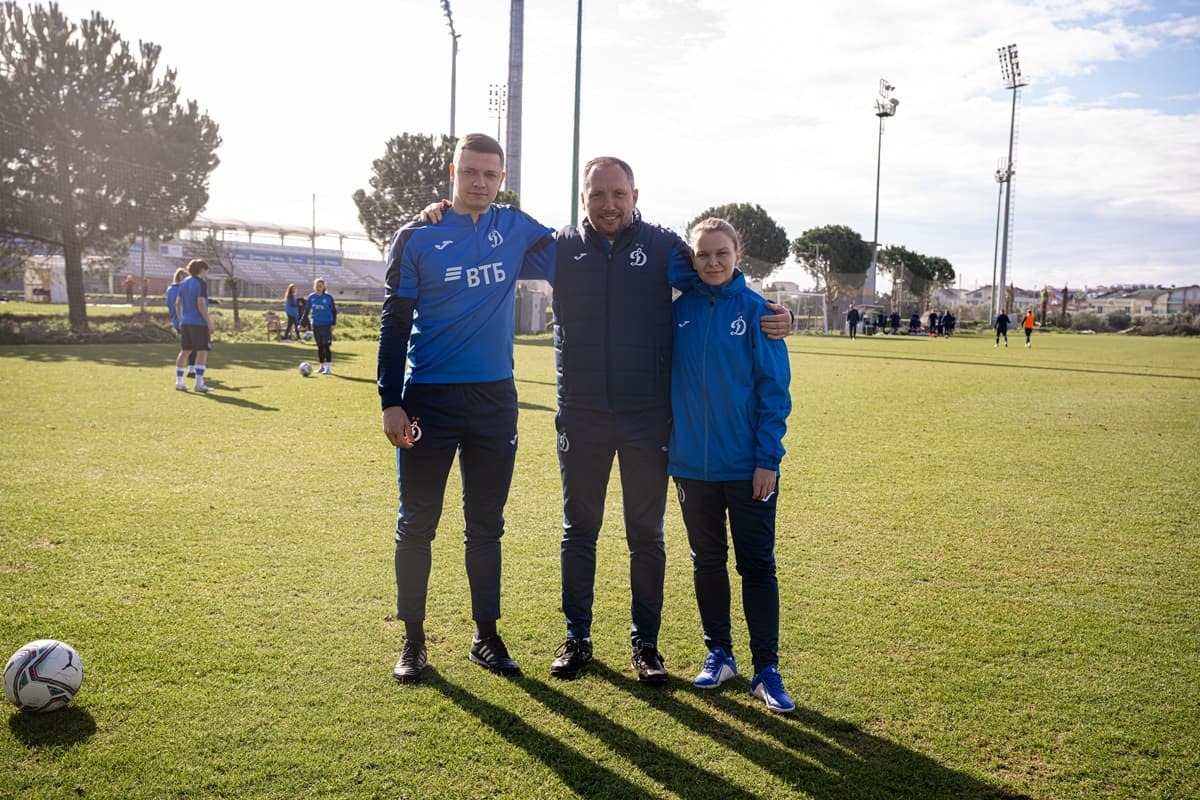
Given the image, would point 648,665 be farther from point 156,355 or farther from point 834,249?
point 834,249

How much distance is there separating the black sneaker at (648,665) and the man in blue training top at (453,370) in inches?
22.1

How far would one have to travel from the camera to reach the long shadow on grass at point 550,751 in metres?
2.93

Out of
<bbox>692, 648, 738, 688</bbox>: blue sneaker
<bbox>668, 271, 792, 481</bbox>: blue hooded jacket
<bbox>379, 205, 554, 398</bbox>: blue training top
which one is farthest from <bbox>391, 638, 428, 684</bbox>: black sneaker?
<bbox>668, 271, 792, 481</bbox>: blue hooded jacket

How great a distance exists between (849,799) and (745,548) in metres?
1.10

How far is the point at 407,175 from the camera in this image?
5334 centimetres

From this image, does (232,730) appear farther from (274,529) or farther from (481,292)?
(274,529)

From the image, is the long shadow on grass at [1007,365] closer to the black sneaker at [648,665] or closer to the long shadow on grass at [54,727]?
the black sneaker at [648,665]

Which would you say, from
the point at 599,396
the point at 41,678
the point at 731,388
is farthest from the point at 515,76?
the point at 41,678

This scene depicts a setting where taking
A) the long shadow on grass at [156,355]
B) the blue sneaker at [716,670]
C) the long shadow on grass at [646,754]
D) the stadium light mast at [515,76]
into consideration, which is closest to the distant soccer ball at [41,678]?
the long shadow on grass at [646,754]

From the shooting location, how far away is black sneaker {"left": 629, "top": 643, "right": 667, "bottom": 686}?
3729 millimetres

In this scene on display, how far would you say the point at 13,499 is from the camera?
260 inches

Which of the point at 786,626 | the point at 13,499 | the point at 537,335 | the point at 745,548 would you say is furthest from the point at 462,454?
the point at 537,335

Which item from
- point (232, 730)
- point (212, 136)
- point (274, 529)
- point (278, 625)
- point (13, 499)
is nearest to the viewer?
point (232, 730)

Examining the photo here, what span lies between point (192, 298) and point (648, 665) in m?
12.2
